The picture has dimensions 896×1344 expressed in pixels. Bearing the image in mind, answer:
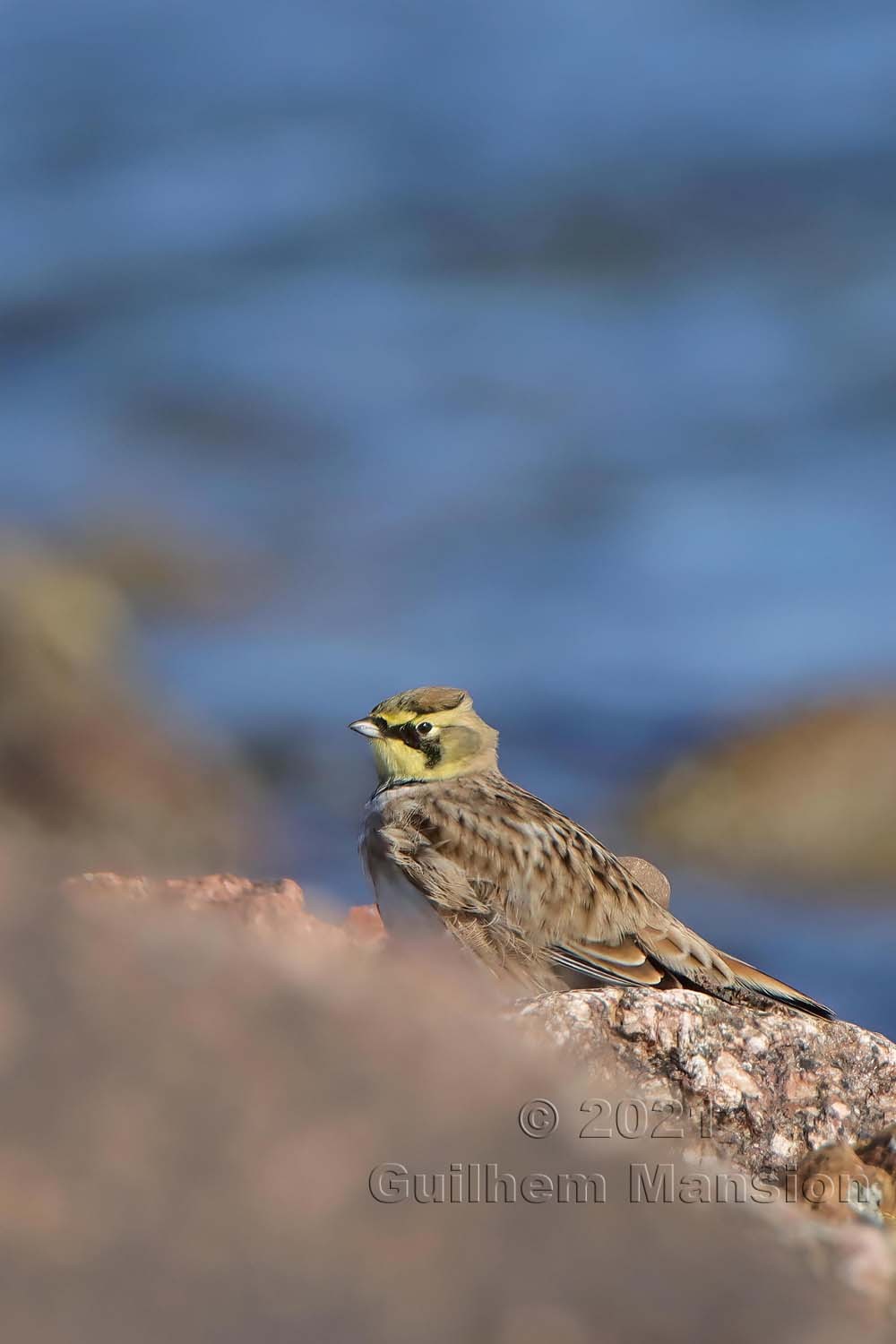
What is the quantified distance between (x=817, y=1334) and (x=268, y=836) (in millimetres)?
13589

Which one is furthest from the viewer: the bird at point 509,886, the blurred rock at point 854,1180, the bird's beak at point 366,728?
the bird's beak at point 366,728

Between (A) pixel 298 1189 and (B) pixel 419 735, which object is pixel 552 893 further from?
(A) pixel 298 1189

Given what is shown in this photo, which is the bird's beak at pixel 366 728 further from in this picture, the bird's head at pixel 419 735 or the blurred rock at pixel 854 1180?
the blurred rock at pixel 854 1180

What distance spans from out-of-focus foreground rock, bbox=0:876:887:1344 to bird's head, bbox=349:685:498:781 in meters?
4.27

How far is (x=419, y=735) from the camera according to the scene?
23.5ft

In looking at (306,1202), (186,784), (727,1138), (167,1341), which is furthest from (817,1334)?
(186,784)

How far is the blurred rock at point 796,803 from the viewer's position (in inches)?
626

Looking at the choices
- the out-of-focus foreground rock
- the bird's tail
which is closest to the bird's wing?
the bird's tail

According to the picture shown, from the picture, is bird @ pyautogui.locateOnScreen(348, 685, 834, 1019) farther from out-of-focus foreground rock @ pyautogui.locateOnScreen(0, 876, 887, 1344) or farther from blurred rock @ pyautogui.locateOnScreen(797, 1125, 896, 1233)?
out-of-focus foreground rock @ pyautogui.locateOnScreen(0, 876, 887, 1344)

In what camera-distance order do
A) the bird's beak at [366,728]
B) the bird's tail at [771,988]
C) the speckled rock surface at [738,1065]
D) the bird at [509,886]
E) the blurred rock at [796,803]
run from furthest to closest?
the blurred rock at [796,803]
the bird's beak at [366,728]
the bird at [509,886]
the bird's tail at [771,988]
the speckled rock surface at [738,1065]

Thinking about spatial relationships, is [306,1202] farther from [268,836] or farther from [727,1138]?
[268,836]

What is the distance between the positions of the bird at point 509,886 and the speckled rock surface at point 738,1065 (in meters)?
1.00

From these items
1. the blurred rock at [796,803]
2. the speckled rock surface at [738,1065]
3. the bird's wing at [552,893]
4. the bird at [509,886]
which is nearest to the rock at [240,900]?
the speckled rock surface at [738,1065]

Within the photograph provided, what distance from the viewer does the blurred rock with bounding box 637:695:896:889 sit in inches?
626
